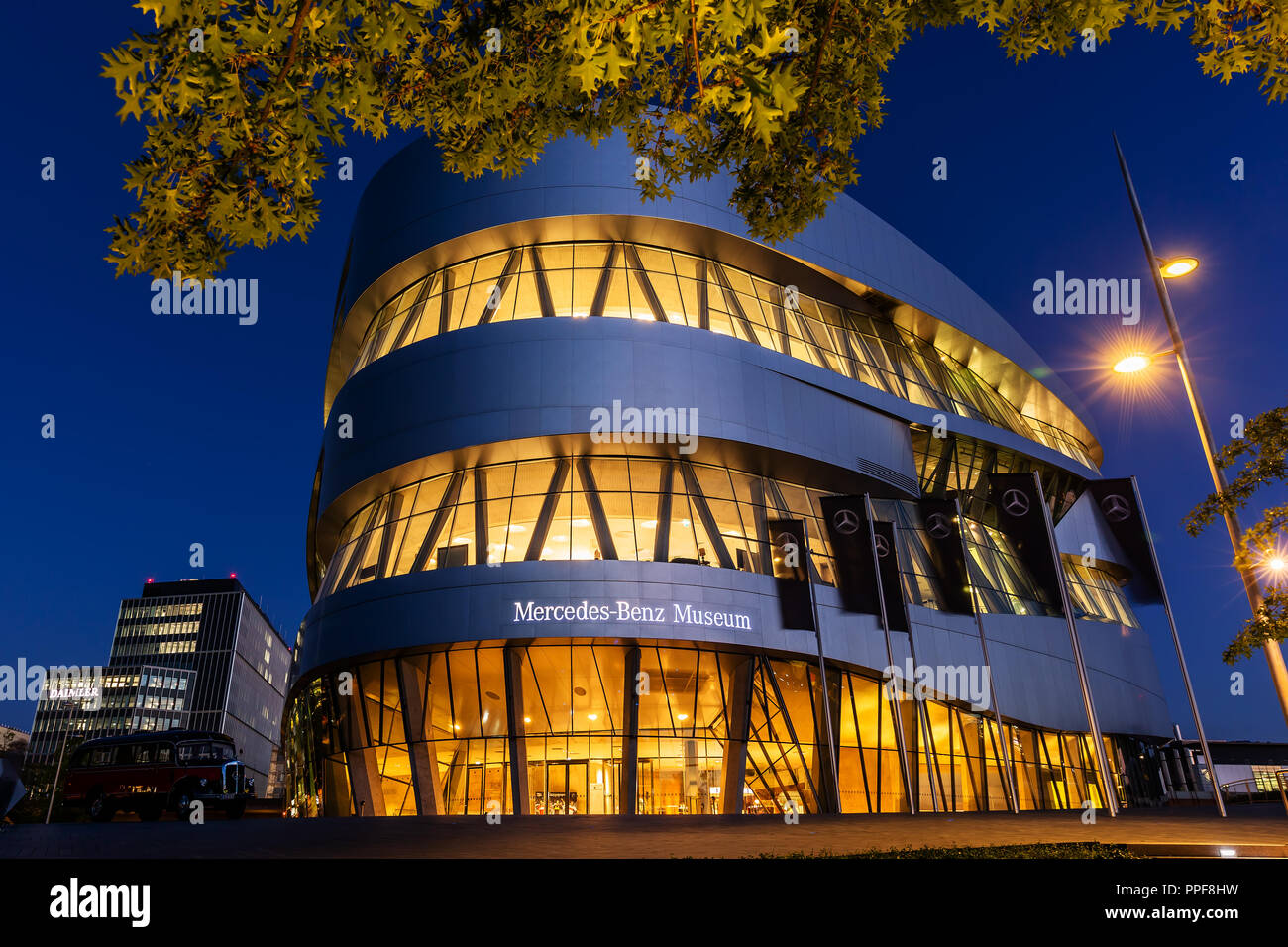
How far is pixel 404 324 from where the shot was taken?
3197cm

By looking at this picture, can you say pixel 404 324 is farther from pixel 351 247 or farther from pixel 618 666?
pixel 618 666

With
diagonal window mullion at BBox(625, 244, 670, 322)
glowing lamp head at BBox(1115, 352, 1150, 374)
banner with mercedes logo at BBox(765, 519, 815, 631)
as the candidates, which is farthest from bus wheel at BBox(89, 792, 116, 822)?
glowing lamp head at BBox(1115, 352, 1150, 374)

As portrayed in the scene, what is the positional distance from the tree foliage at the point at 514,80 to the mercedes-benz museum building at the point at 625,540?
1807 centimetres

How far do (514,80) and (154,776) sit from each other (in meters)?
24.9

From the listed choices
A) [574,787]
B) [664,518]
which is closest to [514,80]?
[664,518]

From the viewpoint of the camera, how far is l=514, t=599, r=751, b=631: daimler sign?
25.0 meters

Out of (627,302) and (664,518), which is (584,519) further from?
(627,302)

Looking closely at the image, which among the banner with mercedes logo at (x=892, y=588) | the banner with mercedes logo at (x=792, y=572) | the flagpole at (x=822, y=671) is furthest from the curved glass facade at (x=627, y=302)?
the banner with mercedes logo at (x=892, y=588)

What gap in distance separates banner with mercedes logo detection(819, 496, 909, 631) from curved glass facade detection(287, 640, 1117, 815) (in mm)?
2737

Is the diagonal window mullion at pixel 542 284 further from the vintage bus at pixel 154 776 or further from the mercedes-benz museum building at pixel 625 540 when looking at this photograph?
the vintage bus at pixel 154 776

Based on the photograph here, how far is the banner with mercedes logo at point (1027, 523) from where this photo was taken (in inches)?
1014

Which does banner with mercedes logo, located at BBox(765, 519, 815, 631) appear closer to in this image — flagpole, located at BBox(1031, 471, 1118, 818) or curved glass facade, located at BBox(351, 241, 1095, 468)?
flagpole, located at BBox(1031, 471, 1118, 818)

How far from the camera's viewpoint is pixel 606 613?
25016 mm
